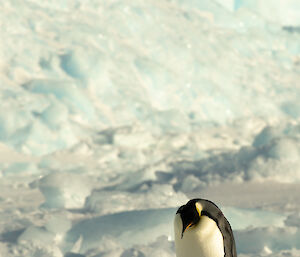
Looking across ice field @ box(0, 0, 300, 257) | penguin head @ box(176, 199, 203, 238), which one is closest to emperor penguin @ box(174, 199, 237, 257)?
penguin head @ box(176, 199, 203, 238)

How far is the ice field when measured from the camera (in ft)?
25.0

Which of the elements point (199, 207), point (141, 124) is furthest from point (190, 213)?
point (141, 124)

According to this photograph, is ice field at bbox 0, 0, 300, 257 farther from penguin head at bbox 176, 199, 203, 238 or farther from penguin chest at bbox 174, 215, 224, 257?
penguin head at bbox 176, 199, 203, 238

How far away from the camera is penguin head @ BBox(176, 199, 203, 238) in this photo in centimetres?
354

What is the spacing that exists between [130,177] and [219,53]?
7504mm

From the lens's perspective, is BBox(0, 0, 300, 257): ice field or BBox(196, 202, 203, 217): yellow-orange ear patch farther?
BBox(0, 0, 300, 257): ice field

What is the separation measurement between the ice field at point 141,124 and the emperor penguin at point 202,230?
2.71 m

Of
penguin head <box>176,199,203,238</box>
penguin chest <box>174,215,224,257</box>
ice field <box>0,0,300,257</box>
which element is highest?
penguin head <box>176,199,203,238</box>

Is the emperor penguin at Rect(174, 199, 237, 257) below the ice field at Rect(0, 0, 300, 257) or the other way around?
the other way around

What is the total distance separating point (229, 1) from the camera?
68.5 feet

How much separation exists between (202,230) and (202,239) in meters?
0.05

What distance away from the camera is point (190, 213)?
11.7 ft

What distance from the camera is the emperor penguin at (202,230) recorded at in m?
3.56

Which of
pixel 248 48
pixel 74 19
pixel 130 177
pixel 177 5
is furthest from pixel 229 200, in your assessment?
pixel 177 5
